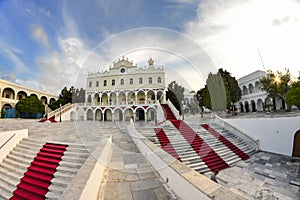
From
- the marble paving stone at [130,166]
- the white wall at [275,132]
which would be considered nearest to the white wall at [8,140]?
the marble paving stone at [130,166]

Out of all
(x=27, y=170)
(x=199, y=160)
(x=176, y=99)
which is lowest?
(x=199, y=160)

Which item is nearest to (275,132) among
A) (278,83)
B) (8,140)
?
(278,83)

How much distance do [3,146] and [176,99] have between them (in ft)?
84.3

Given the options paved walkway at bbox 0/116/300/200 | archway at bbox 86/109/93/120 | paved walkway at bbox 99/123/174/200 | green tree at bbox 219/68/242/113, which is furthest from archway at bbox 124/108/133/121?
paved walkway at bbox 99/123/174/200

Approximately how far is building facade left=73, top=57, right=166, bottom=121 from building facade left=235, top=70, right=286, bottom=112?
17957 millimetres

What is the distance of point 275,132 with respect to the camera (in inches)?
413

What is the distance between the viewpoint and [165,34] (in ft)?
19.5

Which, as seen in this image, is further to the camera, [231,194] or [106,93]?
[106,93]

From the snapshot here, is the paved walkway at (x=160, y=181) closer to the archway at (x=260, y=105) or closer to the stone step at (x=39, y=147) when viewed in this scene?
the stone step at (x=39, y=147)

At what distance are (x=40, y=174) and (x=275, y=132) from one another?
46.0 ft

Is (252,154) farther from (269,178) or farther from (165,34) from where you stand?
(165,34)

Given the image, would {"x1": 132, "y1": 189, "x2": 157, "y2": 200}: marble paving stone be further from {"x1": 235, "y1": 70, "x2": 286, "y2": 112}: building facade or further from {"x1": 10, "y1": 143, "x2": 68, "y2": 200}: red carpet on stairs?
{"x1": 235, "y1": 70, "x2": 286, "y2": 112}: building facade

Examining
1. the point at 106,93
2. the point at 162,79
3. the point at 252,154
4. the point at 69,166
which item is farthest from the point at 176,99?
the point at 69,166

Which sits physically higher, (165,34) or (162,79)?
(162,79)
